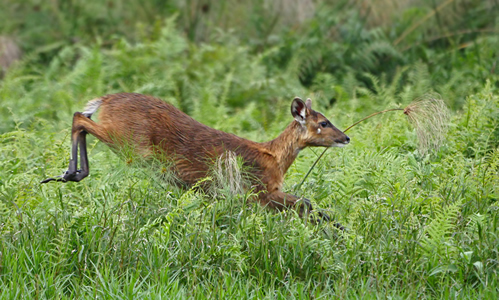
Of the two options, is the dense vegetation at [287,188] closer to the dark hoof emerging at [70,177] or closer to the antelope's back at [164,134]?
the dark hoof emerging at [70,177]

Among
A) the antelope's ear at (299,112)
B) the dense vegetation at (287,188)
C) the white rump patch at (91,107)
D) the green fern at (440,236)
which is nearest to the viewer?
the dense vegetation at (287,188)

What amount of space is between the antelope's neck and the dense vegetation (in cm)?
31

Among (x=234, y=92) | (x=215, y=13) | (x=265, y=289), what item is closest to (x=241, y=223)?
(x=265, y=289)

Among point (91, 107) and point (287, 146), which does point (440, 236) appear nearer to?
point (287, 146)

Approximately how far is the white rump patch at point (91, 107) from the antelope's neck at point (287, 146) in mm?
1635

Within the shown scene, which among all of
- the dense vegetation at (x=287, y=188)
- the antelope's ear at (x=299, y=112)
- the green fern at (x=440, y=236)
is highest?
the antelope's ear at (x=299, y=112)

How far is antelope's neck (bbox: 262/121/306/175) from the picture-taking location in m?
6.26

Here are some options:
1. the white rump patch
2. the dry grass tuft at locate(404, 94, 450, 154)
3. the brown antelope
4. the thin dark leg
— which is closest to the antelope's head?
the brown antelope

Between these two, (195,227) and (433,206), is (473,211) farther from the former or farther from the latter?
(195,227)

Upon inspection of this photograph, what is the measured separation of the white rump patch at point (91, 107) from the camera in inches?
236

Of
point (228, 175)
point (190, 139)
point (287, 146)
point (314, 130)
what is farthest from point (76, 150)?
point (314, 130)

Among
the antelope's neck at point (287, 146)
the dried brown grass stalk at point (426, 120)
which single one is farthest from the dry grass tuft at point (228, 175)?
the dried brown grass stalk at point (426, 120)

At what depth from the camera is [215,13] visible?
13656 millimetres

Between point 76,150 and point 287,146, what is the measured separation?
6.47 feet
